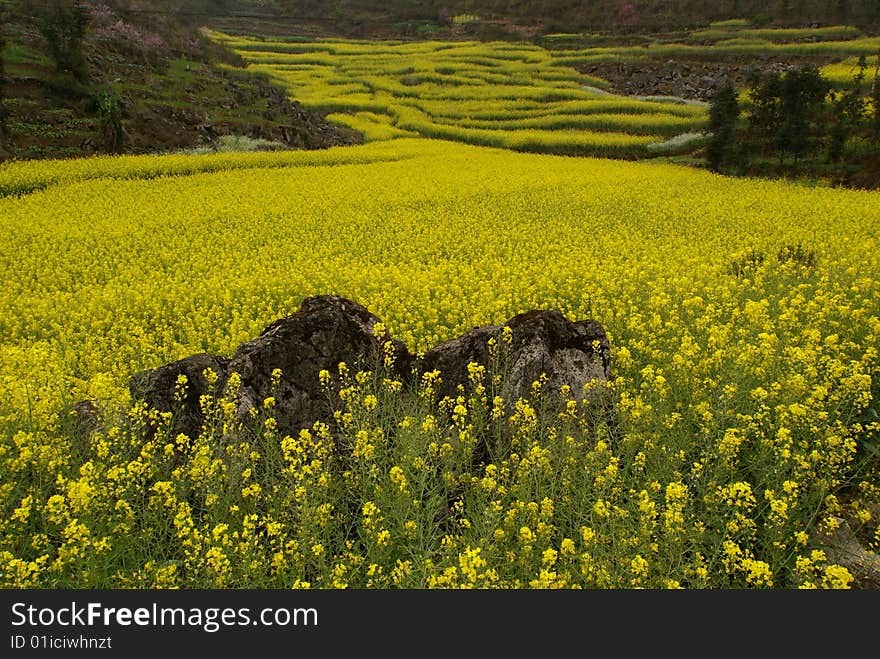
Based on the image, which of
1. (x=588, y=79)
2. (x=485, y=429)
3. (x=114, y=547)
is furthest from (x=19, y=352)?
(x=588, y=79)

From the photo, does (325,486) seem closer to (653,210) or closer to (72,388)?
(72,388)

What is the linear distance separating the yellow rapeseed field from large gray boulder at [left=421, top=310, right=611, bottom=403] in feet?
0.93

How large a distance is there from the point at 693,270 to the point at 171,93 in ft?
123

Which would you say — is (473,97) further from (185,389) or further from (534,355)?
(185,389)

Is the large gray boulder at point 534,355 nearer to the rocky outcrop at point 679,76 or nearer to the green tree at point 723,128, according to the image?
the green tree at point 723,128

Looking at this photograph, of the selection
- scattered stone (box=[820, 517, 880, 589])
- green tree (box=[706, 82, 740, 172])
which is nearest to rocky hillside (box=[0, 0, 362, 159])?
green tree (box=[706, 82, 740, 172])

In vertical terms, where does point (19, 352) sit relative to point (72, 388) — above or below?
above

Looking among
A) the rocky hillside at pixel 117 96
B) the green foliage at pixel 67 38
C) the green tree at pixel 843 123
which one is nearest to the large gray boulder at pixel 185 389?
the rocky hillside at pixel 117 96

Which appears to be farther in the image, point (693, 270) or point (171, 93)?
point (171, 93)

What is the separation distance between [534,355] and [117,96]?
35794 mm

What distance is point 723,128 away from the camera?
28.1 m

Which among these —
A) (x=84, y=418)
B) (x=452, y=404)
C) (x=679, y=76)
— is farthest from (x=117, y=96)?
(x=679, y=76)

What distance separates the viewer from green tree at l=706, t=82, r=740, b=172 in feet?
88.6

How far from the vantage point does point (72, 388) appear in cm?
704
